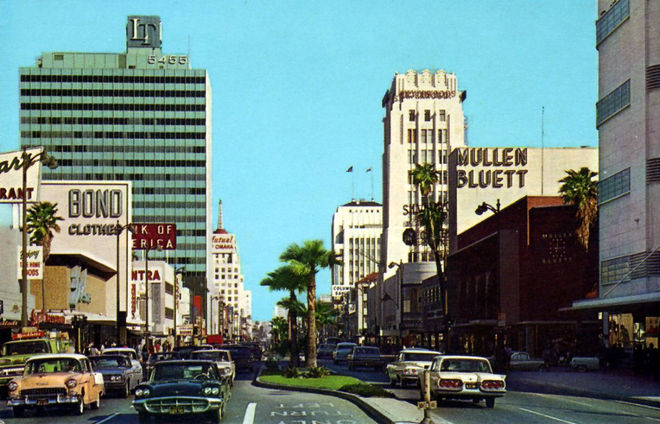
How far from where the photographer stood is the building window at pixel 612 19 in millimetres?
58312

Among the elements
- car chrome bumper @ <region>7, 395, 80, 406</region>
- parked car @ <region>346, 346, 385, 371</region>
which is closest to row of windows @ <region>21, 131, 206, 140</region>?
parked car @ <region>346, 346, 385, 371</region>

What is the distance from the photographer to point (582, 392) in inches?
1561

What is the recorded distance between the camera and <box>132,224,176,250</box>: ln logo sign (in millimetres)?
145750

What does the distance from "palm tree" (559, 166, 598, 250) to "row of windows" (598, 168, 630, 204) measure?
1022 cm

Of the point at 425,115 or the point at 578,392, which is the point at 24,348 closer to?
the point at 578,392

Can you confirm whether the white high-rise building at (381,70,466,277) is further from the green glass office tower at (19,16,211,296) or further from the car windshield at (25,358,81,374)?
the car windshield at (25,358,81,374)

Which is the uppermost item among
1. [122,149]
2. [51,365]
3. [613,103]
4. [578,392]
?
[122,149]

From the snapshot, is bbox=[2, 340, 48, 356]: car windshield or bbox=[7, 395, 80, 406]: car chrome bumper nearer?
bbox=[7, 395, 80, 406]: car chrome bumper

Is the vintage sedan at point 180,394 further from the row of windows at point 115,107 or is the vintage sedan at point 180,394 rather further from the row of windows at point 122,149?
the row of windows at point 115,107

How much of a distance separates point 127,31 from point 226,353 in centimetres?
15166

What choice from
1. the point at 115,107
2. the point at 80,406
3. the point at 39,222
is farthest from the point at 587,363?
the point at 115,107

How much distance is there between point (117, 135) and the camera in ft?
585

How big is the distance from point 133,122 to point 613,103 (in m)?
129

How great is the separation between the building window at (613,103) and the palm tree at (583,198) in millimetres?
10659
